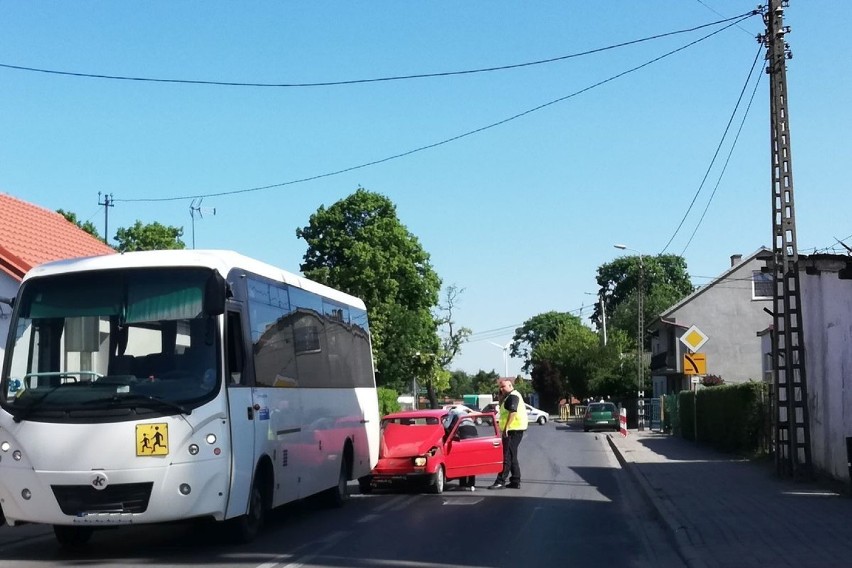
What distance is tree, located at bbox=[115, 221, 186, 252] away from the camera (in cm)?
Answer: 5819

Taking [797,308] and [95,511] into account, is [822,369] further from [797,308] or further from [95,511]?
[95,511]

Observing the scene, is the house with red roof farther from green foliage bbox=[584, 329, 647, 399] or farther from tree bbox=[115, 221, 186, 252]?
green foliage bbox=[584, 329, 647, 399]

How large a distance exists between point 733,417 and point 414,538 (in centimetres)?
1634

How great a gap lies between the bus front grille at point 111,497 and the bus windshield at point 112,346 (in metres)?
0.67

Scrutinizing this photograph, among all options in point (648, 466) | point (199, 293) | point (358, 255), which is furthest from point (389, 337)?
point (199, 293)

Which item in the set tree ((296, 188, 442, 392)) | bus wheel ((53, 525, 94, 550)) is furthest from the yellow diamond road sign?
tree ((296, 188, 442, 392))

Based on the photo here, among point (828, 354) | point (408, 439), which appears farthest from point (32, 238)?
point (828, 354)

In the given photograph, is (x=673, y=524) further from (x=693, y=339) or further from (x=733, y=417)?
(x=693, y=339)

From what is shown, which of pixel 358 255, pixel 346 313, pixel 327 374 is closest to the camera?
pixel 327 374

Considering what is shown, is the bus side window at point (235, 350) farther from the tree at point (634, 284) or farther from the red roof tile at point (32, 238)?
the tree at point (634, 284)

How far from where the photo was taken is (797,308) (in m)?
18.3

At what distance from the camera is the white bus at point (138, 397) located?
10594 millimetres

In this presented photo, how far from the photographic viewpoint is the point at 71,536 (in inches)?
460

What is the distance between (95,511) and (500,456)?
9937mm
